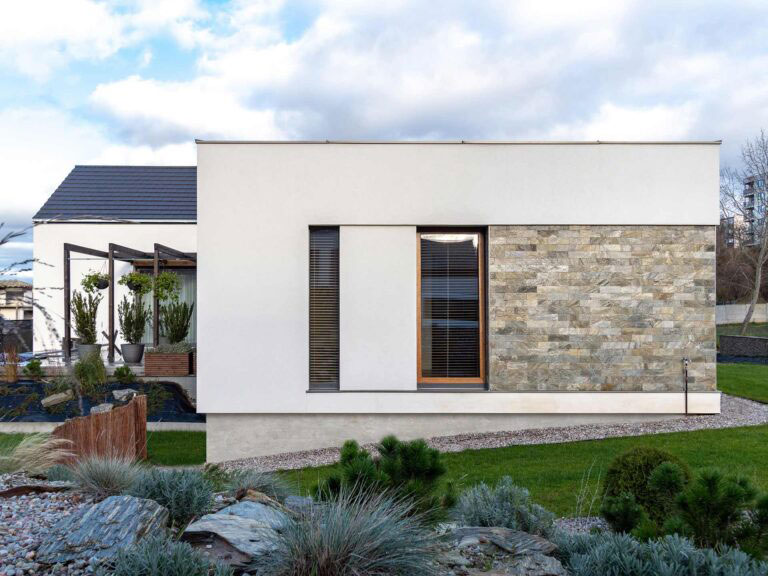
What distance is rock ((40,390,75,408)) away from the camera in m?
10.1

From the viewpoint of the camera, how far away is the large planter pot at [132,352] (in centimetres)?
1148

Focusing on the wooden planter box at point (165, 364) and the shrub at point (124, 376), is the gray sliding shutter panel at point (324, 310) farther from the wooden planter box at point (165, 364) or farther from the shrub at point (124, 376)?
the shrub at point (124, 376)

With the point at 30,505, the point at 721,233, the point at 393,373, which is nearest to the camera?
the point at 30,505

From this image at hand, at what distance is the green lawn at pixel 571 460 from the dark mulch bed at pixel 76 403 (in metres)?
4.28

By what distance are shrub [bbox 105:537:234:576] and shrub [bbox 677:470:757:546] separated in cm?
205

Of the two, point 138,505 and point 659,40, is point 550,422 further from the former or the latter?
point 659,40

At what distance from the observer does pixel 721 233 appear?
34.0m

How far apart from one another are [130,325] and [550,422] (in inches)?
329

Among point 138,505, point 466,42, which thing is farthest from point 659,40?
point 138,505

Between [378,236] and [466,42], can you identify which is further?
[466,42]

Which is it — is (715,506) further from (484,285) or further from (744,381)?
(744,381)

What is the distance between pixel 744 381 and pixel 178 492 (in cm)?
1285

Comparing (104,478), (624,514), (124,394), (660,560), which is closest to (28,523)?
(104,478)

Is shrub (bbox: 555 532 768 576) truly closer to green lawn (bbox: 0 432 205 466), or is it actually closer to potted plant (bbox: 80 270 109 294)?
green lawn (bbox: 0 432 205 466)
